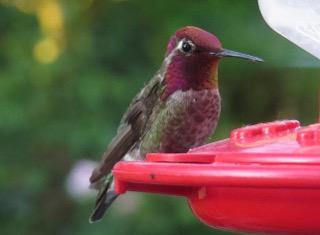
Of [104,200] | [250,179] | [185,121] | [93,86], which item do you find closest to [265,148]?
[250,179]

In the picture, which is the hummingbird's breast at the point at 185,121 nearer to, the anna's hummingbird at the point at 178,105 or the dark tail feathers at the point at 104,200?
the anna's hummingbird at the point at 178,105

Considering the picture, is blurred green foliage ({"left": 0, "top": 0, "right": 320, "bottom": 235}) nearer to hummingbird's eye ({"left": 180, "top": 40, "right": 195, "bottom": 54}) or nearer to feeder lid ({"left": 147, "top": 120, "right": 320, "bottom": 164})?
hummingbird's eye ({"left": 180, "top": 40, "right": 195, "bottom": 54})

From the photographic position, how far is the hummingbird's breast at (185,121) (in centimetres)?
281

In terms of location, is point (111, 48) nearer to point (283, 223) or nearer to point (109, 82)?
point (109, 82)

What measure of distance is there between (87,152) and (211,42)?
1.68m

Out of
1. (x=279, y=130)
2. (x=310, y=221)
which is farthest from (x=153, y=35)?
(x=310, y=221)

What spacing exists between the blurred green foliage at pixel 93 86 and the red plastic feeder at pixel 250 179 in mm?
2305

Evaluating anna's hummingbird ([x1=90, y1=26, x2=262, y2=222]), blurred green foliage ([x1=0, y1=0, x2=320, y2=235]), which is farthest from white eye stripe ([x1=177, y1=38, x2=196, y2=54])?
blurred green foliage ([x1=0, y1=0, x2=320, y2=235])

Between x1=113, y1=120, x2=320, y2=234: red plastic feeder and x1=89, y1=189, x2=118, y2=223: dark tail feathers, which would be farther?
x1=89, y1=189, x2=118, y2=223: dark tail feathers

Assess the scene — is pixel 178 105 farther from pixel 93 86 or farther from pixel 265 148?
pixel 93 86

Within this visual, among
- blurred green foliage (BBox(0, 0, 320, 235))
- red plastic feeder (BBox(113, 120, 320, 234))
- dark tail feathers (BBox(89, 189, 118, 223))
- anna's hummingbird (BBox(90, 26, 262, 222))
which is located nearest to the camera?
red plastic feeder (BBox(113, 120, 320, 234))

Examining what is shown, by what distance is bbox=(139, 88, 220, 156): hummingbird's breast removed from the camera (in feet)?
9.23

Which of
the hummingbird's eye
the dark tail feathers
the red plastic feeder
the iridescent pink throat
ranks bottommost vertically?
the dark tail feathers

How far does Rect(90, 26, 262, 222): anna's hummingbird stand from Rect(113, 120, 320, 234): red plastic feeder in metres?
0.84
